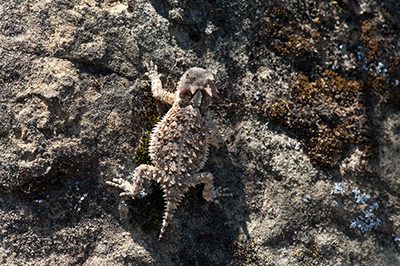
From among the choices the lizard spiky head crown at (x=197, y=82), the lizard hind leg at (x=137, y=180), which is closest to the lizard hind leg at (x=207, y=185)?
the lizard hind leg at (x=137, y=180)

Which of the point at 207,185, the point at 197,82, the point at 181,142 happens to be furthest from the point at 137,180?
the point at 197,82

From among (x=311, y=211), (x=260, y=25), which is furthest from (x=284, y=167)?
(x=260, y=25)

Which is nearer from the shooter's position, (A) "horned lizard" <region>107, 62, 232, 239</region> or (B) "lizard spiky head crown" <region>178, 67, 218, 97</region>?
(A) "horned lizard" <region>107, 62, 232, 239</region>

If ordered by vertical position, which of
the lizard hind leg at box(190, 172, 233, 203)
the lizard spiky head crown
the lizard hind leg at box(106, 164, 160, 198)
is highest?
the lizard spiky head crown

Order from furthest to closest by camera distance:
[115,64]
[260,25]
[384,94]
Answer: [384,94] < [260,25] < [115,64]

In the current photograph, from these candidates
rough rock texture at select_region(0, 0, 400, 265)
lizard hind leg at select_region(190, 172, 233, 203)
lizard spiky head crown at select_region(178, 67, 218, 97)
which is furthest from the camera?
lizard spiky head crown at select_region(178, 67, 218, 97)

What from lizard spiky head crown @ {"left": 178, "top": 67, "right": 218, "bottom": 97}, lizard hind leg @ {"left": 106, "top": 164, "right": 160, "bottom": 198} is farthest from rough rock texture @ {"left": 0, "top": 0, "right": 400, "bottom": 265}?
lizard spiky head crown @ {"left": 178, "top": 67, "right": 218, "bottom": 97}

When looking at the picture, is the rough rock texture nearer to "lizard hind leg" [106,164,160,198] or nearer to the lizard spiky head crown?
"lizard hind leg" [106,164,160,198]

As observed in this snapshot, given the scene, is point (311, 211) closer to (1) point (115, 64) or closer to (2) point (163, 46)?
(2) point (163, 46)
